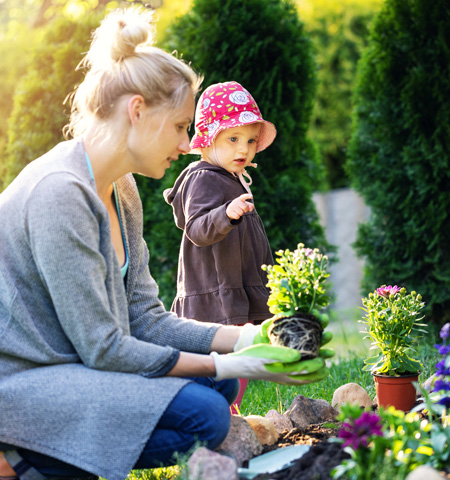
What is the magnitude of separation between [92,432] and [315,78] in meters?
3.59

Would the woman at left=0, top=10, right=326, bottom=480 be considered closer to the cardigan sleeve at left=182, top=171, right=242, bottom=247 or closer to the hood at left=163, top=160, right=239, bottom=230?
the cardigan sleeve at left=182, top=171, right=242, bottom=247

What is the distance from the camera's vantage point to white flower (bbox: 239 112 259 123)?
311 centimetres

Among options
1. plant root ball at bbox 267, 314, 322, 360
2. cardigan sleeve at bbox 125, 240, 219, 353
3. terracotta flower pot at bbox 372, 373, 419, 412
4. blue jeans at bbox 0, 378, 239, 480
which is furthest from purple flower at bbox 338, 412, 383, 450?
terracotta flower pot at bbox 372, 373, 419, 412

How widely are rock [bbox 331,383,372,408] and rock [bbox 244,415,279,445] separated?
1.59 ft

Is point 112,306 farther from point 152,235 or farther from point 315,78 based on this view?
point 315,78

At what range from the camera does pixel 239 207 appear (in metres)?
2.74

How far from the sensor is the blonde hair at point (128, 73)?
2.25 metres

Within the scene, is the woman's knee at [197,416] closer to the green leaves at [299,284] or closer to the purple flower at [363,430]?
the green leaves at [299,284]

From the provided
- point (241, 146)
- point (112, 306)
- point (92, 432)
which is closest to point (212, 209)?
point (241, 146)

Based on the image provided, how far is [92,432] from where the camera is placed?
80.6 inches

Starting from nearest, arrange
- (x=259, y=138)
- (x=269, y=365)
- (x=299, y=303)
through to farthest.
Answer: (x=269, y=365) < (x=299, y=303) < (x=259, y=138)

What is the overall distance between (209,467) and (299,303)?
64 cm

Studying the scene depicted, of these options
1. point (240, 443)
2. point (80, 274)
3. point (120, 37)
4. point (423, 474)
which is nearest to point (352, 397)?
point (240, 443)

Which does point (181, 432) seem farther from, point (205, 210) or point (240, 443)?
point (205, 210)
